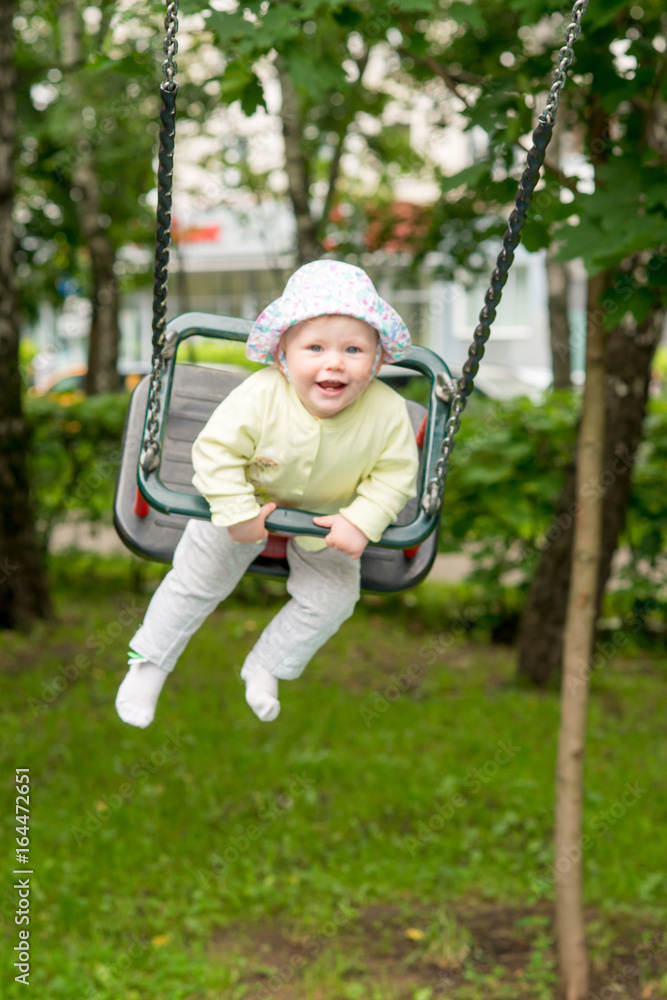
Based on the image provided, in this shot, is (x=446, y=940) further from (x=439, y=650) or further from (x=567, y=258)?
(x=439, y=650)

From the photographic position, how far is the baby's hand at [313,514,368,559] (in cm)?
188

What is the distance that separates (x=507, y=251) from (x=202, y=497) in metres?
0.72

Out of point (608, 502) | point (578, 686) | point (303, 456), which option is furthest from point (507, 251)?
point (608, 502)

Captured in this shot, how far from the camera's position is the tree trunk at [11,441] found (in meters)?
6.10

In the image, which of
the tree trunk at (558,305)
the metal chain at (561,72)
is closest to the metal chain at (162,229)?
the metal chain at (561,72)

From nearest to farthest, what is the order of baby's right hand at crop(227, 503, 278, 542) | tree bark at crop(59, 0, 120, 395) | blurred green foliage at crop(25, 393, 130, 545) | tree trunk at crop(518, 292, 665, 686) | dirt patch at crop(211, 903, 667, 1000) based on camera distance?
baby's right hand at crop(227, 503, 278, 542) < dirt patch at crop(211, 903, 667, 1000) < tree trunk at crop(518, 292, 665, 686) < blurred green foliage at crop(25, 393, 130, 545) < tree bark at crop(59, 0, 120, 395)

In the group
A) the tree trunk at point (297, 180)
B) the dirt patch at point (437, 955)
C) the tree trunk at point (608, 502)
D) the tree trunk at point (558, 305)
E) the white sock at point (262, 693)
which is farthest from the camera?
the tree trunk at point (558, 305)

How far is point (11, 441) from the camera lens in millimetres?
6262

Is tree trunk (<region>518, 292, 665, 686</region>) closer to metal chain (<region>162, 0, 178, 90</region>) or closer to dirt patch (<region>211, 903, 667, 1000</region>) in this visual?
dirt patch (<region>211, 903, 667, 1000</region>)

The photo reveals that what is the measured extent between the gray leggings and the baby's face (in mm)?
369

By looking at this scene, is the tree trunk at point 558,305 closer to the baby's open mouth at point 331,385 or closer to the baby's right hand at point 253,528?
the baby's open mouth at point 331,385

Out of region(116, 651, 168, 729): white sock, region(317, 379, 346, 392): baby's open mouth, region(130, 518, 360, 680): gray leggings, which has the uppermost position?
region(317, 379, 346, 392): baby's open mouth

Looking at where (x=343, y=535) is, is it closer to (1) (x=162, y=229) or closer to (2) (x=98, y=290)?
(1) (x=162, y=229)

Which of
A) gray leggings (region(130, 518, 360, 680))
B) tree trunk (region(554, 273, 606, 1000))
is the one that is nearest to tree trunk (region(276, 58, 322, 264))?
tree trunk (region(554, 273, 606, 1000))
